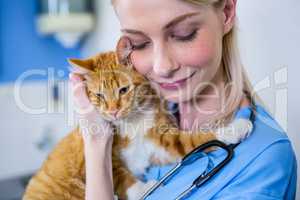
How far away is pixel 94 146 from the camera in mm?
718

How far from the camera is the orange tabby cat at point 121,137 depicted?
0.76 m

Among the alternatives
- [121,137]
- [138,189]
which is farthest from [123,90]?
[138,189]

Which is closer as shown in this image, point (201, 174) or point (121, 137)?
point (201, 174)

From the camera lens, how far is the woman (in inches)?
23.6

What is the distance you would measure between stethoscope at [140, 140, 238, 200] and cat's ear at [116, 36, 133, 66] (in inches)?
8.5

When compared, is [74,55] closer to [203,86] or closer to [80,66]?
[80,66]

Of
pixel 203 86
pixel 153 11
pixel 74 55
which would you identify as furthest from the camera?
pixel 74 55

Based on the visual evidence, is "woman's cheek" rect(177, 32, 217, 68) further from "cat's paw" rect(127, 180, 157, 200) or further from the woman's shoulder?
"cat's paw" rect(127, 180, 157, 200)

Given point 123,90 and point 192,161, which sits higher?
point 123,90

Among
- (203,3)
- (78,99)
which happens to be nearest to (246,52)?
(203,3)

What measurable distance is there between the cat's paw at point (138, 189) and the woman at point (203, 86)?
0.03 m

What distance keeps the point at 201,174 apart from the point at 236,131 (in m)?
0.10

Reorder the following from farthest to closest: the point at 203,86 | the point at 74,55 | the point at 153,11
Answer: the point at 74,55 < the point at 203,86 < the point at 153,11

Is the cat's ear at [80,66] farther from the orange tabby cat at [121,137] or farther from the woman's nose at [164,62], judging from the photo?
the woman's nose at [164,62]
